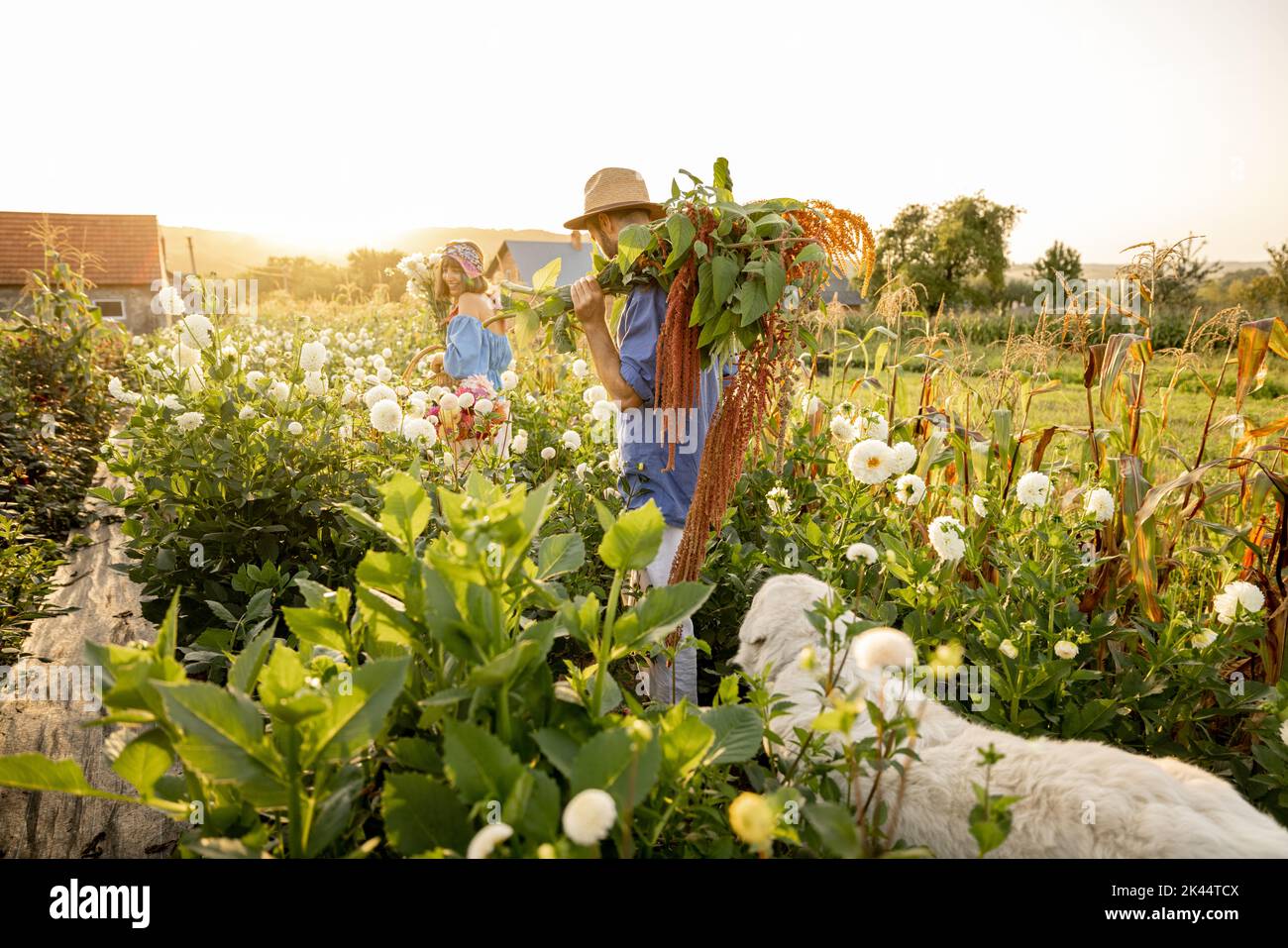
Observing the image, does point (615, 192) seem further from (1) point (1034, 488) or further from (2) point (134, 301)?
(2) point (134, 301)

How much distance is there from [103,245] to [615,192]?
30955 millimetres

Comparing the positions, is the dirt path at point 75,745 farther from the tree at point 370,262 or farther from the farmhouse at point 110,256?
the tree at point 370,262

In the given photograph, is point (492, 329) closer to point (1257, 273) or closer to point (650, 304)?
point (650, 304)

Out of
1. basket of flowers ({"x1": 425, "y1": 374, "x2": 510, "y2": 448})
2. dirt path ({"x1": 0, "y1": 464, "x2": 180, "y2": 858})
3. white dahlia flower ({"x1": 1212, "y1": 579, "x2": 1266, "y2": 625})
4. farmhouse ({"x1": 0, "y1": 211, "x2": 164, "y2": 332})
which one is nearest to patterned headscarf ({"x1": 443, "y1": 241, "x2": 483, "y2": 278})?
basket of flowers ({"x1": 425, "y1": 374, "x2": 510, "y2": 448})

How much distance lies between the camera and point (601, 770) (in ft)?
2.56

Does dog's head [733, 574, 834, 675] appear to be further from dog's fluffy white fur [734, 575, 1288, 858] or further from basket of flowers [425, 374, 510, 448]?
basket of flowers [425, 374, 510, 448]

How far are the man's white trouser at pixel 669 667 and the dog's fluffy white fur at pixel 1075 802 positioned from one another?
1047 millimetres

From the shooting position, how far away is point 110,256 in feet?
83.9

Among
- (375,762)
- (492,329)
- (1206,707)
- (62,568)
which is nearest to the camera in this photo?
(375,762)

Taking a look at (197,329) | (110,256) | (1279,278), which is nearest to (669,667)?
(197,329)

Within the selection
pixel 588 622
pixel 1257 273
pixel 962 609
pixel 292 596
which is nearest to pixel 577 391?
pixel 292 596

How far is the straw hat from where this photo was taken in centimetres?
271

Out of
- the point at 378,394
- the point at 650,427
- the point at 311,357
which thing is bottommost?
the point at 650,427
